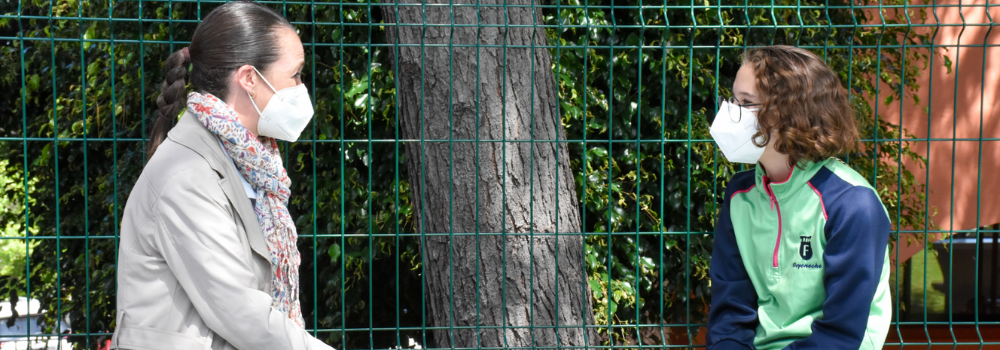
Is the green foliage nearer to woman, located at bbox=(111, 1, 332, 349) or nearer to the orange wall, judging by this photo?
woman, located at bbox=(111, 1, 332, 349)

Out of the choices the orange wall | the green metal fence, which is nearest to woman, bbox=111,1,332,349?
the green metal fence

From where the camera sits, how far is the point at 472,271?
10.3 ft

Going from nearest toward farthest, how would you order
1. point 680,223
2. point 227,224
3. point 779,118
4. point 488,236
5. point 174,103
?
point 227,224, point 174,103, point 779,118, point 488,236, point 680,223

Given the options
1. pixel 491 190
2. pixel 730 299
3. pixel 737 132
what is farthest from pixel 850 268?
pixel 491 190

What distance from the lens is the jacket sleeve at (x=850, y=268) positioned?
1988mm

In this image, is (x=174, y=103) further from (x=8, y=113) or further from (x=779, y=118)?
(x=8, y=113)

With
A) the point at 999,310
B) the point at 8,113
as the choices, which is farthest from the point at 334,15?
the point at 999,310

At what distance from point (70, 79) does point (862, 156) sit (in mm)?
4691

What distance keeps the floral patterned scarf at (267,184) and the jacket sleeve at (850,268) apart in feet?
4.42

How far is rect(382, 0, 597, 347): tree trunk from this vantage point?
3125mm

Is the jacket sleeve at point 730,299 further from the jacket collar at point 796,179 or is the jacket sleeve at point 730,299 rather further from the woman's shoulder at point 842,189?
the woman's shoulder at point 842,189

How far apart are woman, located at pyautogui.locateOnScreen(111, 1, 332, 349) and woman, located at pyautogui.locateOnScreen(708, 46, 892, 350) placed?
121 cm

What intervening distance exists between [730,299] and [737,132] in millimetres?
500

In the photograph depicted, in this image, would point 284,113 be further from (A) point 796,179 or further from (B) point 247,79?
(A) point 796,179
